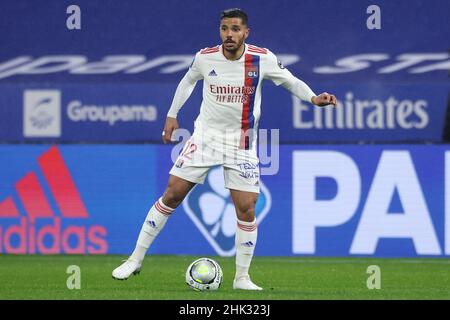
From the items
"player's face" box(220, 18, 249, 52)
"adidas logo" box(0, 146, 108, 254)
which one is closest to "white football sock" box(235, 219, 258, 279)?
"player's face" box(220, 18, 249, 52)

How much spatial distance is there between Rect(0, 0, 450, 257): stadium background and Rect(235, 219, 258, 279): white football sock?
14.0 ft

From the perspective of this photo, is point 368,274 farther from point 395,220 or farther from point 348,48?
point 348,48

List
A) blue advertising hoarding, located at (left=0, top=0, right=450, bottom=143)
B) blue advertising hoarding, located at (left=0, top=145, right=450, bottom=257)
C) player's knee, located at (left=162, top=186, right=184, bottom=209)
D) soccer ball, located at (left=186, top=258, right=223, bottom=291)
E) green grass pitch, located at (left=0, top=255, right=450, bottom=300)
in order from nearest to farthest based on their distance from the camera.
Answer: green grass pitch, located at (left=0, top=255, right=450, bottom=300)
soccer ball, located at (left=186, top=258, right=223, bottom=291)
player's knee, located at (left=162, top=186, right=184, bottom=209)
blue advertising hoarding, located at (left=0, top=145, right=450, bottom=257)
blue advertising hoarding, located at (left=0, top=0, right=450, bottom=143)

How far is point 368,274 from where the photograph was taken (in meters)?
10.3

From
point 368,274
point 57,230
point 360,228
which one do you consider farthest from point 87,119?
point 368,274

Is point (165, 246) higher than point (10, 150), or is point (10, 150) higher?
point (10, 150)

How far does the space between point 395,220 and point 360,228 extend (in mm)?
377

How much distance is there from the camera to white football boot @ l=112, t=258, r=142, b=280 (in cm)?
Answer: 817

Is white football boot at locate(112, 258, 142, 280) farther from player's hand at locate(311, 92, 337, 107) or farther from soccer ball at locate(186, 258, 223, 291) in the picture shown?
player's hand at locate(311, 92, 337, 107)

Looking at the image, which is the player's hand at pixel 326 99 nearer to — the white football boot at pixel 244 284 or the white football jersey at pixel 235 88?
the white football jersey at pixel 235 88

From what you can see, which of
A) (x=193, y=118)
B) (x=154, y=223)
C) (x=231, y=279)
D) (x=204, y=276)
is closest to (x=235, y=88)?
(x=154, y=223)

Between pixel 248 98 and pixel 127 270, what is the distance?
145cm

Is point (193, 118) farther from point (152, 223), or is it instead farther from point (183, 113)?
point (152, 223)

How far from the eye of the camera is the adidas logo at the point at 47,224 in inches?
500
